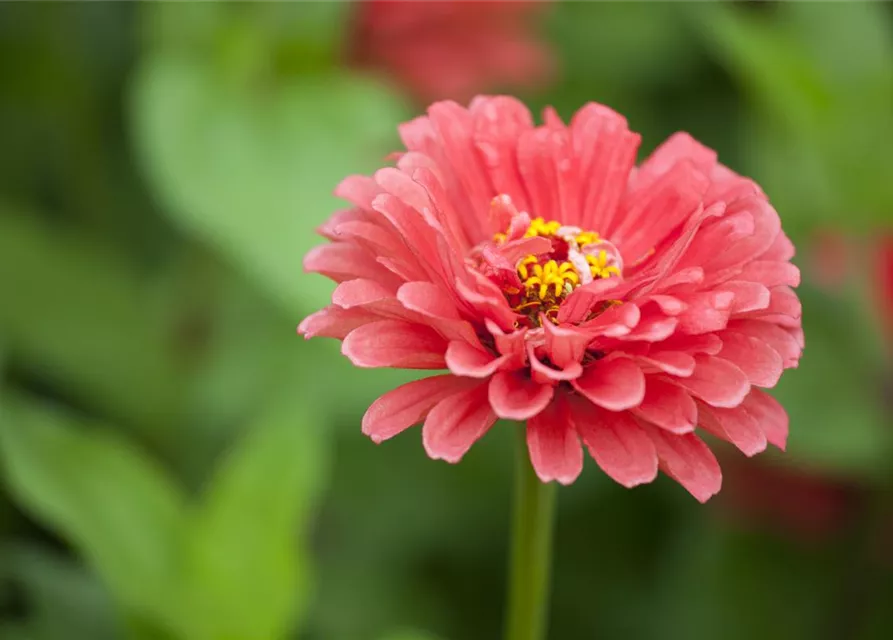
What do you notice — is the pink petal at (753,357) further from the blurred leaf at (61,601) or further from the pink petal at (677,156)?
the blurred leaf at (61,601)

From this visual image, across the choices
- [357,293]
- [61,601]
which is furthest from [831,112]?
[61,601]

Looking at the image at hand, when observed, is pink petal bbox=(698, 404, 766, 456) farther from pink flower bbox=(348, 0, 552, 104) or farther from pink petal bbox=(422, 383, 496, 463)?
pink flower bbox=(348, 0, 552, 104)

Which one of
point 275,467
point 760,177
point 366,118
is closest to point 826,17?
point 760,177

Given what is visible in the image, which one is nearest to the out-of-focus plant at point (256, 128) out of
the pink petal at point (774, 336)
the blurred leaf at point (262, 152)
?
the blurred leaf at point (262, 152)

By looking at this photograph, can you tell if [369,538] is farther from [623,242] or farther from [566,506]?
[623,242]

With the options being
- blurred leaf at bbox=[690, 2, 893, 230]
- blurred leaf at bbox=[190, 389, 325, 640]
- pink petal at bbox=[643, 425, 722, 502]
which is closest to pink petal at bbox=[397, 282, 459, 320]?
pink petal at bbox=[643, 425, 722, 502]

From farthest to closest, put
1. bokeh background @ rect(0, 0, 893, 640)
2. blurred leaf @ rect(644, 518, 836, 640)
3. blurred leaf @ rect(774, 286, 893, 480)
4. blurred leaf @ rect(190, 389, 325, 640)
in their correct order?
blurred leaf @ rect(644, 518, 836, 640) < blurred leaf @ rect(774, 286, 893, 480) < bokeh background @ rect(0, 0, 893, 640) < blurred leaf @ rect(190, 389, 325, 640)
